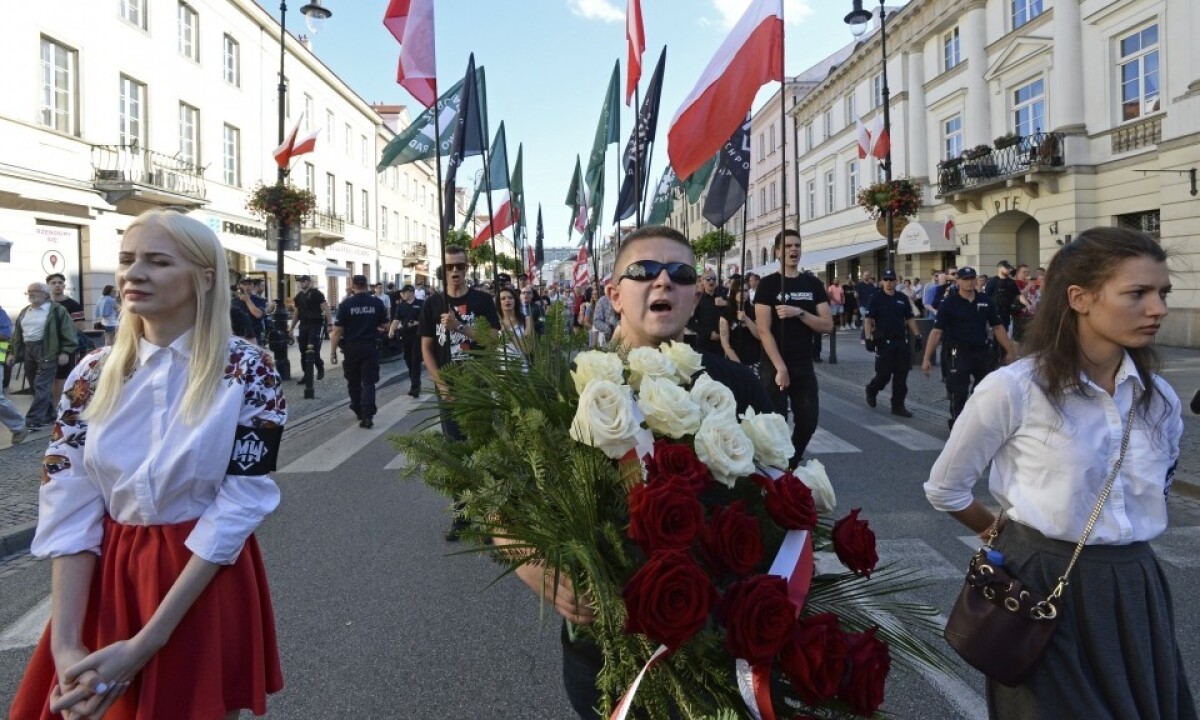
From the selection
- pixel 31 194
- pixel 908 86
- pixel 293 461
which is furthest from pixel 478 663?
pixel 908 86

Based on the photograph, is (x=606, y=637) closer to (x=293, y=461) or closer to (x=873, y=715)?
(x=873, y=715)

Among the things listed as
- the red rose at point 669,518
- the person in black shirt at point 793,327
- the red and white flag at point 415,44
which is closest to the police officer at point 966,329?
the person in black shirt at point 793,327

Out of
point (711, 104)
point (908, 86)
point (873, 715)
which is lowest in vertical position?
point (873, 715)

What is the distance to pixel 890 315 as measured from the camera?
1069 cm

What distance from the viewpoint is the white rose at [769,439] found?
1.57m

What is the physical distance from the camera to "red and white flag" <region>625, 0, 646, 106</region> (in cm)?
803

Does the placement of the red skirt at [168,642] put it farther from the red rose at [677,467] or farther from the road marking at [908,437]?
the road marking at [908,437]

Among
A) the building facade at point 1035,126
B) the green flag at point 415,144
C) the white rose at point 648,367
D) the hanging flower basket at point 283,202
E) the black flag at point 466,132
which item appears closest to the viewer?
the white rose at point 648,367

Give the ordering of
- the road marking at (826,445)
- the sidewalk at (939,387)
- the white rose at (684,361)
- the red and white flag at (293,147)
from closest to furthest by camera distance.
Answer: the white rose at (684,361)
the sidewalk at (939,387)
the road marking at (826,445)
the red and white flag at (293,147)

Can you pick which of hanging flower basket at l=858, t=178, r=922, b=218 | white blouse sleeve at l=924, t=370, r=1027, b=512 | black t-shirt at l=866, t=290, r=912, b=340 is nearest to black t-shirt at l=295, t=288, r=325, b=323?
black t-shirt at l=866, t=290, r=912, b=340

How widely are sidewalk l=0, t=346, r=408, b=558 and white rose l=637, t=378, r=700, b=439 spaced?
565 centimetres

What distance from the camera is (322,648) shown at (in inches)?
143

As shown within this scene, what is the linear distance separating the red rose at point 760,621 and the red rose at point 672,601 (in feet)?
0.20

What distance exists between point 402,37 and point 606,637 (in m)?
7.43
